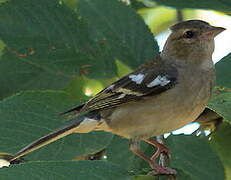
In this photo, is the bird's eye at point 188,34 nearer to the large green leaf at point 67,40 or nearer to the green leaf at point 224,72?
the large green leaf at point 67,40

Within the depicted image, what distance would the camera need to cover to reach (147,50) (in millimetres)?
3900

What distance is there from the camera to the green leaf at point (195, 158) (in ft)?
10.3

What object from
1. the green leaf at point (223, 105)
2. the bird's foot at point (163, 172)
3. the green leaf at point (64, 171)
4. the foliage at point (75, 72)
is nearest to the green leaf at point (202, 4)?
the foliage at point (75, 72)

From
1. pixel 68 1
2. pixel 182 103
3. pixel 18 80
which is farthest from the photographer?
pixel 68 1

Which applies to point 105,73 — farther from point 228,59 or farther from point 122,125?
point 228,59

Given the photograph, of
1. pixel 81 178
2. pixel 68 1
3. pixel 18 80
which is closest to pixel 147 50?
pixel 18 80

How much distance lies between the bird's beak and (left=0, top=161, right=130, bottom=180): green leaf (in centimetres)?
168

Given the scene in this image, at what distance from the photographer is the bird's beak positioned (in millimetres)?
3984

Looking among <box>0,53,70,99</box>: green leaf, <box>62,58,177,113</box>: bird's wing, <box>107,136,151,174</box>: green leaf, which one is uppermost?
<box>0,53,70,99</box>: green leaf

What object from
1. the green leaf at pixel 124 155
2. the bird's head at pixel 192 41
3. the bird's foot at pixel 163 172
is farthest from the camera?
the bird's head at pixel 192 41

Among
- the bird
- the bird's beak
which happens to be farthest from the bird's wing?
the bird's beak

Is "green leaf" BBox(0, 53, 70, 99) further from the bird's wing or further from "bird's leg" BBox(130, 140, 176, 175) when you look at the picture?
"bird's leg" BBox(130, 140, 176, 175)

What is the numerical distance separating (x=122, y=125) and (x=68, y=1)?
1.50 metres

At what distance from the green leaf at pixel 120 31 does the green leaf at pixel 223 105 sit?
75cm
